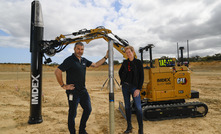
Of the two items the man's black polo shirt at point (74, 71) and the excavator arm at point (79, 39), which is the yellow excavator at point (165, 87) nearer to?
the excavator arm at point (79, 39)

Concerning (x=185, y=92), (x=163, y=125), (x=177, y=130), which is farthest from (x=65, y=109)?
(x=185, y=92)

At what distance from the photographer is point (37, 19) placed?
5000mm

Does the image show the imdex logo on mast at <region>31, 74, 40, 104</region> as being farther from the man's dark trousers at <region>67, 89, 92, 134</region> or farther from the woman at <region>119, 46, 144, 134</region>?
the woman at <region>119, 46, 144, 134</region>

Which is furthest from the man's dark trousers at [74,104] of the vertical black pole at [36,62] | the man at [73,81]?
the vertical black pole at [36,62]

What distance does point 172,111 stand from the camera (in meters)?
5.23

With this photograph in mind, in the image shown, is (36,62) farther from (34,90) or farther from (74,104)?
(74,104)

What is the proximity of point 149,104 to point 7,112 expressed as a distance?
19.5 feet

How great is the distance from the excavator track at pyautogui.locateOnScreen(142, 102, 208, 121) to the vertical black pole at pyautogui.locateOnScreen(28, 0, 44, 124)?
12.3ft

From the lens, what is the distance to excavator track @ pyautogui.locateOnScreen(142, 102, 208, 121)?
5105 millimetres

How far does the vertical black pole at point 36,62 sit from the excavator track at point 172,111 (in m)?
3.74

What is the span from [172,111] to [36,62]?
205 inches

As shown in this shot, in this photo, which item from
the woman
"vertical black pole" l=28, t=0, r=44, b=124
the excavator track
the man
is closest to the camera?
the man

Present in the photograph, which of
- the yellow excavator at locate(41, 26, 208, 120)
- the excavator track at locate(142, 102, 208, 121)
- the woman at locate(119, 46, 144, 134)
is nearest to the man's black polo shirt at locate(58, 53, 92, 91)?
the woman at locate(119, 46, 144, 134)

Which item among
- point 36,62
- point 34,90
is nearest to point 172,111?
point 34,90
